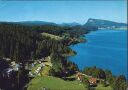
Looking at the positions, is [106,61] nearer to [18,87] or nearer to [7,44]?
[7,44]

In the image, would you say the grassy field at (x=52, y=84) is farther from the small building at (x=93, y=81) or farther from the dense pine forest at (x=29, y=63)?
the small building at (x=93, y=81)

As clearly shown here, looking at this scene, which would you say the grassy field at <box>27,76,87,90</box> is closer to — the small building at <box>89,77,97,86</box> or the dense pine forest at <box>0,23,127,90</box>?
the dense pine forest at <box>0,23,127,90</box>

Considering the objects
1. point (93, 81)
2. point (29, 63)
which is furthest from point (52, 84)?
point (29, 63)

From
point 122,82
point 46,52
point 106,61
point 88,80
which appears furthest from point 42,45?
point 122,82

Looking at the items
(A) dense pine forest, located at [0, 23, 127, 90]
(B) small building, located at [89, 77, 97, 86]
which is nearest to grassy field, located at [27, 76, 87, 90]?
(A) dense pine forest, located at [0, 23, 127, 90]

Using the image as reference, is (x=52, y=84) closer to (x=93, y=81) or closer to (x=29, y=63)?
(x=93, y=81)

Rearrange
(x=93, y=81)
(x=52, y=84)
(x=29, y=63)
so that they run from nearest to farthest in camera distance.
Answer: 1. (x=52, y=84)
2. (x=93, y=81)
3. (x=29, y=63)

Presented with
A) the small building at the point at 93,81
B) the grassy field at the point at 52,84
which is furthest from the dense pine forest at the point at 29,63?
the small building at the point at 93,81

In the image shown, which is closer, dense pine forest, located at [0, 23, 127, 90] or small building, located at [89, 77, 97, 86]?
dense pine forest, located at [0, 23, 127, 90]
